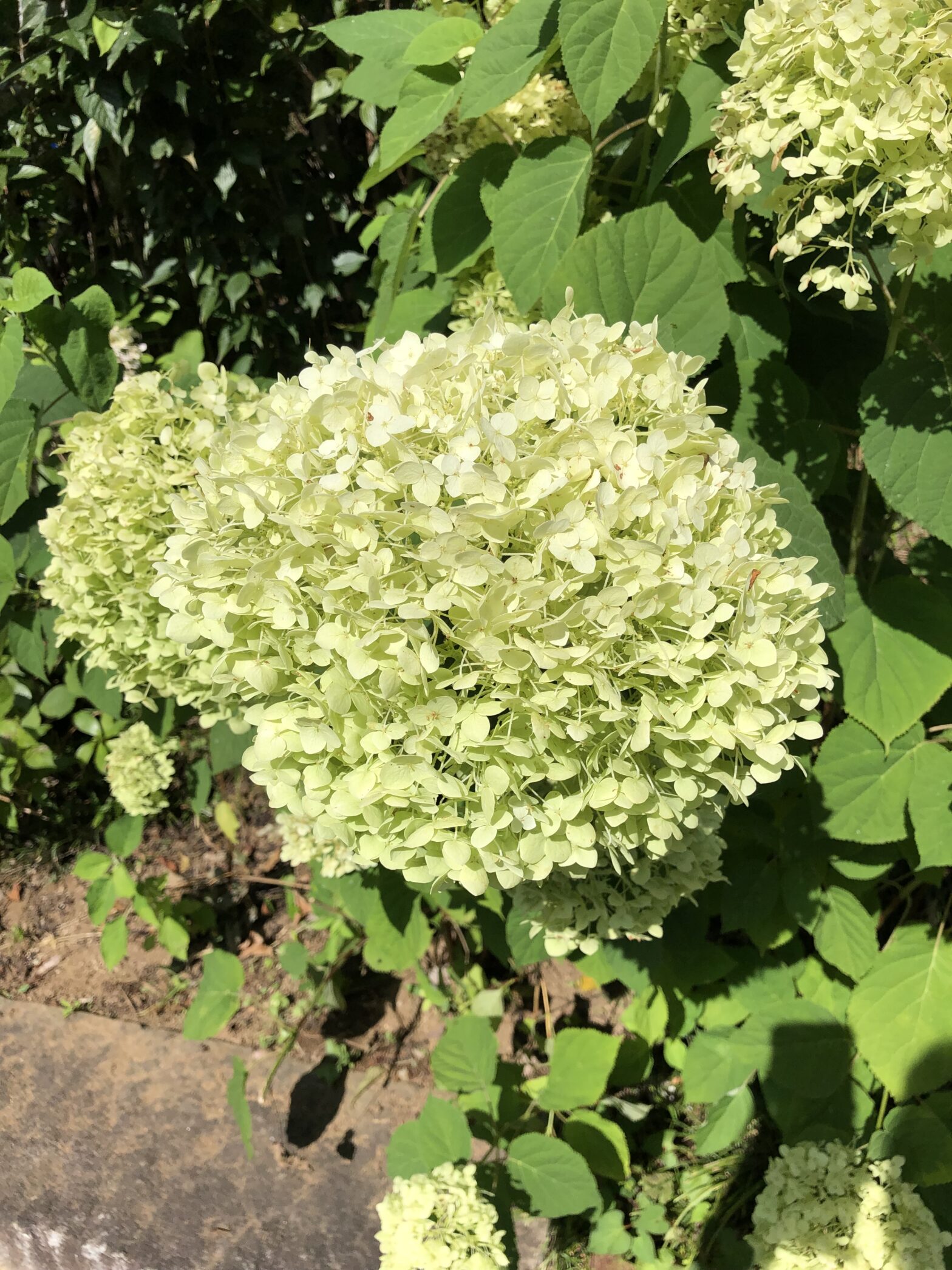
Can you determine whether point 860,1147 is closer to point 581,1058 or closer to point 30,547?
point 581,1058

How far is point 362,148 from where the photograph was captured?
3.25m

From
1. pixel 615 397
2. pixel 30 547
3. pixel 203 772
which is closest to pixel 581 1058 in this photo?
pixel 203 772

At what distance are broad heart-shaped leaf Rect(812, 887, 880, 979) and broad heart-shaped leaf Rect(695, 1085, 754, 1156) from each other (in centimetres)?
47

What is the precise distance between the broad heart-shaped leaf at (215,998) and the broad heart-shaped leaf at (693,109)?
2.24 meters

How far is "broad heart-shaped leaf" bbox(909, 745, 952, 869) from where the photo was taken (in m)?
1.47

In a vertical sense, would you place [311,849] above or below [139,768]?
above

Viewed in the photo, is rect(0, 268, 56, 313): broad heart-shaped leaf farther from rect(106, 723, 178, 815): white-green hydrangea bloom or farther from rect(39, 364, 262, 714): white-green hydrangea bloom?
rect(106, 723, 178, 815): white-green hydrangea bloom

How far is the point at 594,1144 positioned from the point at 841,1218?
685mm

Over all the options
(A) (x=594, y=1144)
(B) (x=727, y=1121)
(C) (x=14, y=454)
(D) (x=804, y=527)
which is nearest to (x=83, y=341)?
(C) (x=14, y=454)

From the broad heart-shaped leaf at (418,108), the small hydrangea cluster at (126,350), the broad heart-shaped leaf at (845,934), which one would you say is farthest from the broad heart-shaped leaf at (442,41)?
the broad heart-shaped leaf at (845,934)

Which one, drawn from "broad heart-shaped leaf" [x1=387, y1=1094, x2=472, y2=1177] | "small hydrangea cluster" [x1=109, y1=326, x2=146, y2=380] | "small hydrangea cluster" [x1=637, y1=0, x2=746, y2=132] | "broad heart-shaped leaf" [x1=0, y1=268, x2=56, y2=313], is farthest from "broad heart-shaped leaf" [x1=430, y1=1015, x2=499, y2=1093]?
"small hydrangea cluster" [x1=109, y1=326, x2=146, y2=380]

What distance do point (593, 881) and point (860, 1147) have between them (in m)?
1.00

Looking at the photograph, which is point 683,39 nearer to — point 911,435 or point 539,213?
point 539,213

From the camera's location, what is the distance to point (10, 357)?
1.50 m
